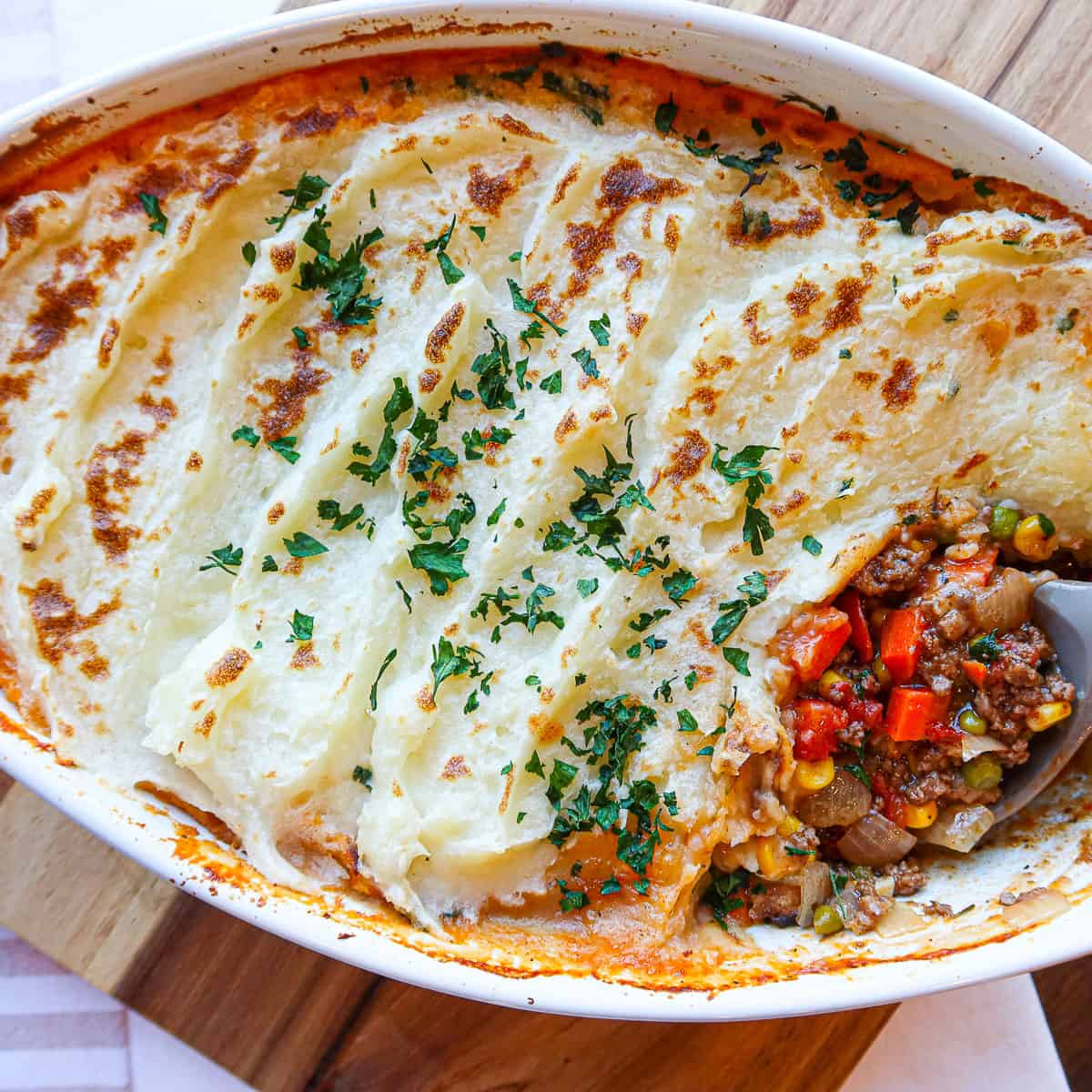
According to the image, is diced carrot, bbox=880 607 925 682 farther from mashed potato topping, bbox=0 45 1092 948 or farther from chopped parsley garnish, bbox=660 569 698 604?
chopped parsley garnish, bbox=660 569 698 604

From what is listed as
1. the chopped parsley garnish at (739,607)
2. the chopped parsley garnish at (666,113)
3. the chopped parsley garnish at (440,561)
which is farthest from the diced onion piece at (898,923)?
the chopped parsley garnish at (666,113)

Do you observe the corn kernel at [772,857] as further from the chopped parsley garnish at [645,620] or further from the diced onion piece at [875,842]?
the chopped parsley garnish at [645,620]

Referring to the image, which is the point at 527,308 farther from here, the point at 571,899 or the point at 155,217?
the point at 571,899

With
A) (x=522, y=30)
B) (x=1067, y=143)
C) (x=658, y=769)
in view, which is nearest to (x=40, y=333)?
(x=522, y=30)

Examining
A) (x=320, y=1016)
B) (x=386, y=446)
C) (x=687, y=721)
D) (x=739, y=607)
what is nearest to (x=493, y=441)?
(x=386, y=446)

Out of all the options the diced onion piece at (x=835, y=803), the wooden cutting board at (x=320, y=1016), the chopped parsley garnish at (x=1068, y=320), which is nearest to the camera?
the chopped parsley garnish at (x=1068, y=320)

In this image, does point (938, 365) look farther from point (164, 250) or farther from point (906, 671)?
point (164, 250)

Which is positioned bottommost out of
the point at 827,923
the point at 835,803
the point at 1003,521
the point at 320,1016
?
the point at 320,1016
